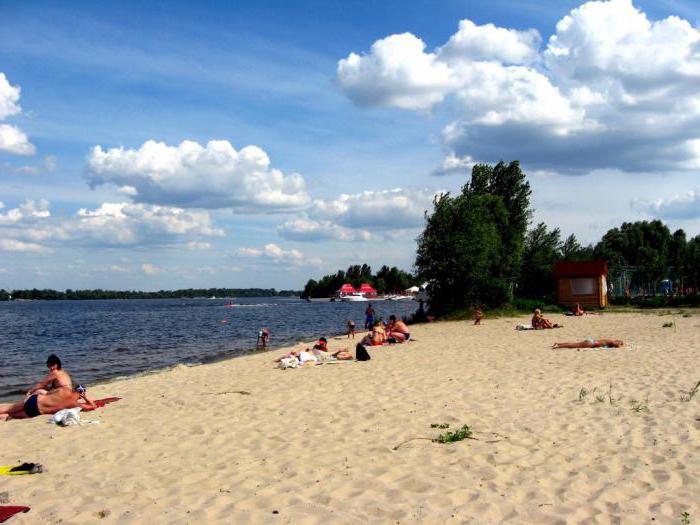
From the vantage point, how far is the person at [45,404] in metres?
10.9

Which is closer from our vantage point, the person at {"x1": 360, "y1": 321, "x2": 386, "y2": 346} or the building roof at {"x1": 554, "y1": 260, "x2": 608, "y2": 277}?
the person at {"x1": 360, "y1": 321, "x2": 386, "y2": 346}

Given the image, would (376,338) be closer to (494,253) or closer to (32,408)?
(32,408)

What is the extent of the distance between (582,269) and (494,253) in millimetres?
7804

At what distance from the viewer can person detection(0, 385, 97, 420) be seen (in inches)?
429

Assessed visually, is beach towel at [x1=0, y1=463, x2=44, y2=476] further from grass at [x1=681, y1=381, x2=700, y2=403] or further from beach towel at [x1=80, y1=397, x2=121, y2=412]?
grass at [x1=681, y1=381, x2=700, y2=403]

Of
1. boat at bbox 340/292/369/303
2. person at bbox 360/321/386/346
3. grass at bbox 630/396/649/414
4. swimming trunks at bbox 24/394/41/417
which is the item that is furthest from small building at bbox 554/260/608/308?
boat at bbox 340/292/369/303

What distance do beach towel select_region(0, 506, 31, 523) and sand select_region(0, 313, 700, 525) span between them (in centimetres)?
10

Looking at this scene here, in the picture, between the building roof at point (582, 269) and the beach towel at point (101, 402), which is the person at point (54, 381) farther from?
the building roof at point (582, 269)

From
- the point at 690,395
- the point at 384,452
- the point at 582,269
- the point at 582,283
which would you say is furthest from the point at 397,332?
the point at 582,283

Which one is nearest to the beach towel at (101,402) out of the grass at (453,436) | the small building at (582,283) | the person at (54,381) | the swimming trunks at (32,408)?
the person at (54,381)

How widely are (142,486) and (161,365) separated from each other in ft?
57.9

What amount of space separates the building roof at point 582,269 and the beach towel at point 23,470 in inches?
1598

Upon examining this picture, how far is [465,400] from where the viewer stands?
9.95m

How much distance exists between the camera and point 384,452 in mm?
7141
